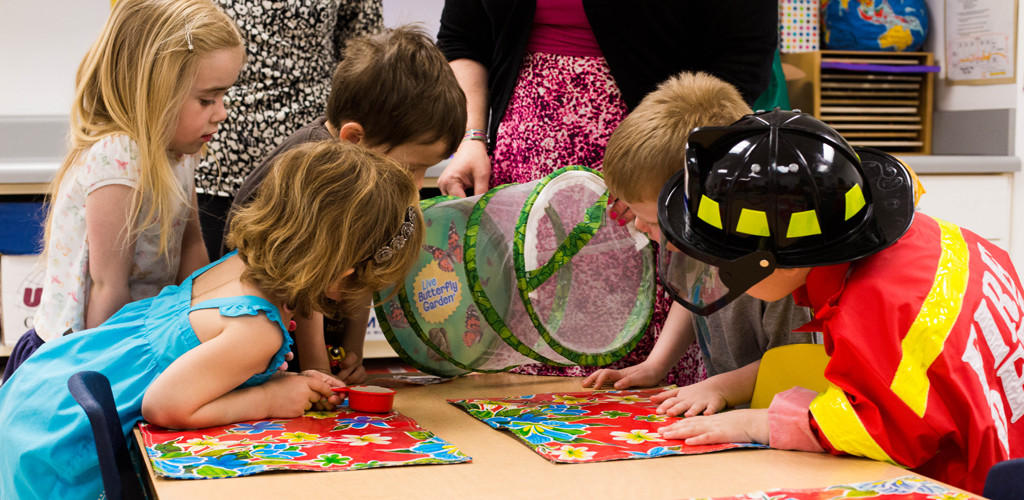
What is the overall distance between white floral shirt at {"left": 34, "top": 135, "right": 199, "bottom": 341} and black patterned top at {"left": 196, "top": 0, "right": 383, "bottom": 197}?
0.40m

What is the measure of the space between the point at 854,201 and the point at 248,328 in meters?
0.66

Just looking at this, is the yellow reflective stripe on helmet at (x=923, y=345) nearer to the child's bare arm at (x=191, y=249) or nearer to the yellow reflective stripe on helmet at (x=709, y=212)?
the yellow reflective stripe on helmet at (x=709, y=212)

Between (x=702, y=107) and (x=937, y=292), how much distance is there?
1.33 feet

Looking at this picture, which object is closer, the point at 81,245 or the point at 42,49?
the point at 81,245

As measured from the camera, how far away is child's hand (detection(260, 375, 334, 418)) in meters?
1.09

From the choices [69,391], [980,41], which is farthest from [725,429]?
[980,41]

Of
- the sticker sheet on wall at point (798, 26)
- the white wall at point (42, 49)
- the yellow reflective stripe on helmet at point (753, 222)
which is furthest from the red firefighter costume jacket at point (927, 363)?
the sticker sheet on wall at point (798, 26)

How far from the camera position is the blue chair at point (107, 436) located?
891mm

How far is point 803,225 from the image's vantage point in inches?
33.2

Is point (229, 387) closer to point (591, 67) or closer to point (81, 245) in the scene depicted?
point (81, 245)

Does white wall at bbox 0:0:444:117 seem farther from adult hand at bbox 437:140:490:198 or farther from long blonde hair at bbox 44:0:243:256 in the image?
long blonde hair at bbox 44:0:243:256

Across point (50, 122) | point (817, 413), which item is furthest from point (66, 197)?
point (50, 122)

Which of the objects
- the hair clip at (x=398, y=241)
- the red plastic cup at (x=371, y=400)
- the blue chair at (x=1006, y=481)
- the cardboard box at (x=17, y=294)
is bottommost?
the cardboard box at (x=17, y=294)

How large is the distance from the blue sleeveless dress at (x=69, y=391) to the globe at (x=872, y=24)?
236 centimetres
